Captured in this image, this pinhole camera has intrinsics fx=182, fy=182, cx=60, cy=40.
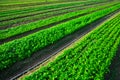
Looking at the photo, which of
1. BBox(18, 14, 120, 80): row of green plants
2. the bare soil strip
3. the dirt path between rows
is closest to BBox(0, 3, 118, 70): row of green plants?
the dirt path between rows

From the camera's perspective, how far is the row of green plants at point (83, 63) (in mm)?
13211

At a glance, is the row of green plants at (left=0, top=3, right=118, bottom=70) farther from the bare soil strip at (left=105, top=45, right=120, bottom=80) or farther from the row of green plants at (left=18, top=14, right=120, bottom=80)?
the bare soil strip at (left=105, top=45, right=120, bottom=80)

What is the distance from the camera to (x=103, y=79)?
13.0 meters

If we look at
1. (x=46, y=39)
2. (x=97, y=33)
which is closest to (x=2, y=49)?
(x=46, y=39)

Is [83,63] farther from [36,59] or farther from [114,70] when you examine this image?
[36,59]

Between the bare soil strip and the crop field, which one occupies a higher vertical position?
the crop field

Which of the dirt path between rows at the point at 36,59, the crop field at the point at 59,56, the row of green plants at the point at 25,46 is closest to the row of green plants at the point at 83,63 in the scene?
the crop field at the point at 59,56

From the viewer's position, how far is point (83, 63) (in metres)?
15.2

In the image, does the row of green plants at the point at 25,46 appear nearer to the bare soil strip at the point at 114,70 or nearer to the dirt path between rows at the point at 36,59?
the dirt path between rows at the point at 36,59

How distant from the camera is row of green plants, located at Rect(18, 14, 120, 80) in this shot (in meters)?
13.2

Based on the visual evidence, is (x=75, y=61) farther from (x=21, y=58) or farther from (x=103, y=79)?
(x=21, y=58)

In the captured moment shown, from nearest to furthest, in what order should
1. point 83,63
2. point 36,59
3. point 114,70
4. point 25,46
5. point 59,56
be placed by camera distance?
point 114,70 < point 83,63 < point 59,56 < point 36,59 < point 25,46

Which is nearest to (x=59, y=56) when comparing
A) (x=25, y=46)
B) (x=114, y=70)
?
(x=25, y=46)

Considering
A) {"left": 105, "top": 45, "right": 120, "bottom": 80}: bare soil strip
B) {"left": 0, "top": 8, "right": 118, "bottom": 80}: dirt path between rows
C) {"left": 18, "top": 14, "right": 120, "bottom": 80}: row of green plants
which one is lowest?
{"left": 105, "top": 45, "right": 120, "bottom": 80}: bare soil strip
